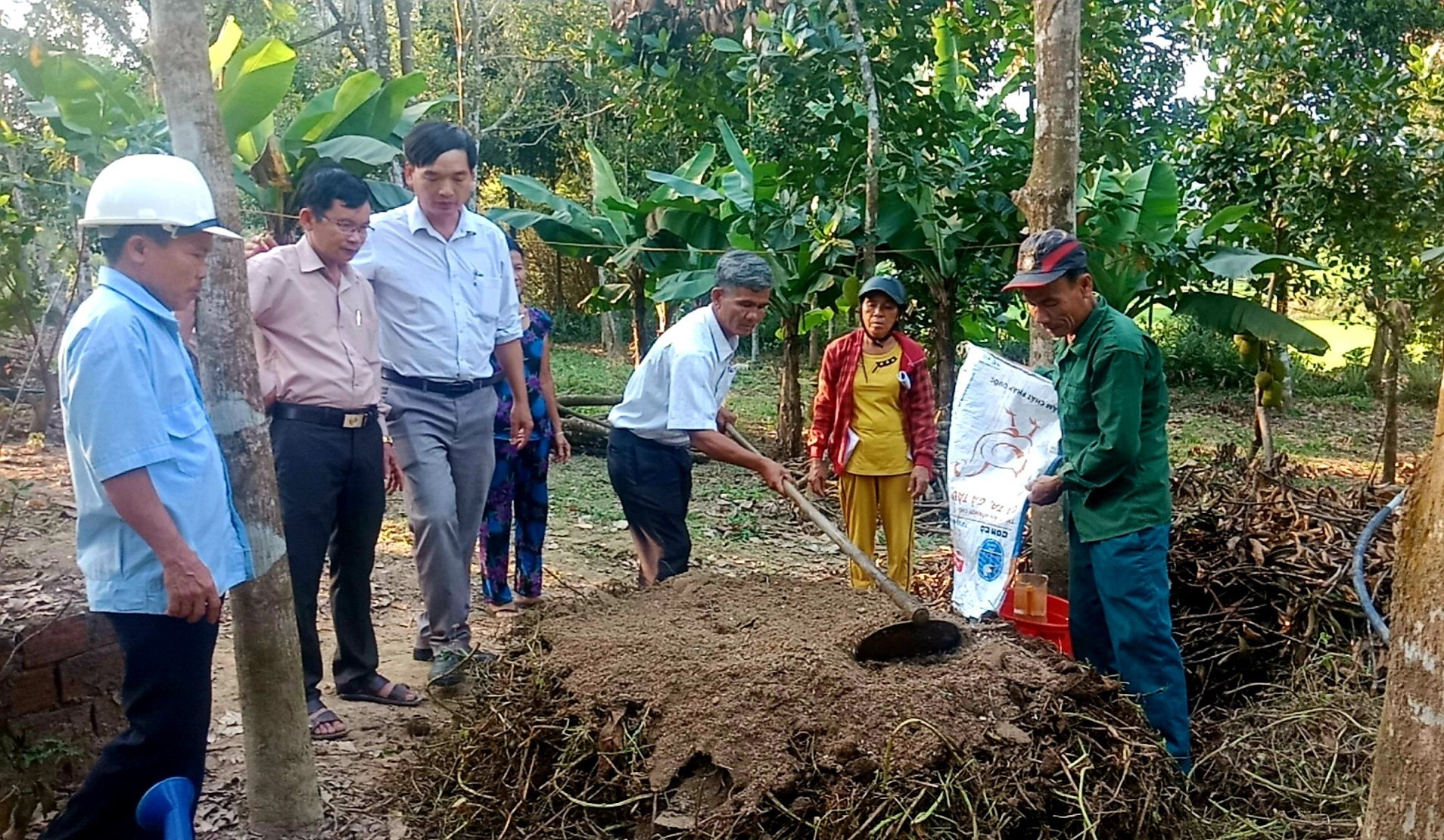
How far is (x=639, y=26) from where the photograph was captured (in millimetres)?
7867

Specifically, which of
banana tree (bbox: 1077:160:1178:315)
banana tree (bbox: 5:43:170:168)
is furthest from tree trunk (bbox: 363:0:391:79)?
banana tree (bbox: 1077:160:1178:315)

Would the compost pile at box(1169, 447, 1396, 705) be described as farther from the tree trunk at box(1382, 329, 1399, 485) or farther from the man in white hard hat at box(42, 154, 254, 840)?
the man in white hard hat at box(42, 154, 254, 840)

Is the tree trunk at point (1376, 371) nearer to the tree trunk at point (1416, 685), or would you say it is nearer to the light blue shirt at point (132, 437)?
the tree trunk at point (1416, 685)

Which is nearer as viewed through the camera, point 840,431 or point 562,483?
point 840,431

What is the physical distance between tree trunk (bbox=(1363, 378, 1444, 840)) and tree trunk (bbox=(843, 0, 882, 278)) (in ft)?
17.9

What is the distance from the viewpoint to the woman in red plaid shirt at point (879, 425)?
482 cm

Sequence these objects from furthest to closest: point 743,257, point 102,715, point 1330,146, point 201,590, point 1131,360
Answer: point 1330,146, point 743,257, point 1131,360, point 102,715, point 201,590

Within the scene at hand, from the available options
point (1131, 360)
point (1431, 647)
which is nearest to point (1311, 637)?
point (1131, 360)

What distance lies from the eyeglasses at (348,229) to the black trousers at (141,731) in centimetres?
151

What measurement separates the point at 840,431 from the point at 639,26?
426 centimetres

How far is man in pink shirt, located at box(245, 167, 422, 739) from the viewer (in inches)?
138

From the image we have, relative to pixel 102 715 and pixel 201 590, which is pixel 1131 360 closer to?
pixel 201 590

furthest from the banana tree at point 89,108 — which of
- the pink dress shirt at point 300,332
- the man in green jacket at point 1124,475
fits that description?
the man in green jacket at point 1124,475

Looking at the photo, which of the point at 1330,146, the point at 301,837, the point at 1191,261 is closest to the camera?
the point at 301,837
